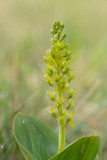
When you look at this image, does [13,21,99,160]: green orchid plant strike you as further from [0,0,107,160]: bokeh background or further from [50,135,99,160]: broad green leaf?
[0,0,107,160]: bokeh background

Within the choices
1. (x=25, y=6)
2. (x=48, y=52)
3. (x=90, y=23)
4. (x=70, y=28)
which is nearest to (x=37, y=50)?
(x=70, y=28)

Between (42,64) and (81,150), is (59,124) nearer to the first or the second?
(81,150)

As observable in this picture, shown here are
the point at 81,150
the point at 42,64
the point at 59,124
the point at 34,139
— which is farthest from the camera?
the point at 42,64

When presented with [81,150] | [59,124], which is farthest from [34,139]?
[81,150]

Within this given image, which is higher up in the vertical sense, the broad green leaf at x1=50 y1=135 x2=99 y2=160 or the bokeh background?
the bokeh background

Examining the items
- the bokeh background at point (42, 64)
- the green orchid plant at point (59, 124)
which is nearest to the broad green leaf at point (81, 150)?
the green orchid plant at point (59, 124)

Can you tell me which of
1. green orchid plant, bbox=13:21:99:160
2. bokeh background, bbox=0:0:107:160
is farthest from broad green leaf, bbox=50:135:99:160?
bokeh background, bbox=0:0:107:160

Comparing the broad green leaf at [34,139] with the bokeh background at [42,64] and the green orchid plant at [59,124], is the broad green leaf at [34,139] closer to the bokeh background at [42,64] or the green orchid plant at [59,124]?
the green orchid plant at [59,124]
